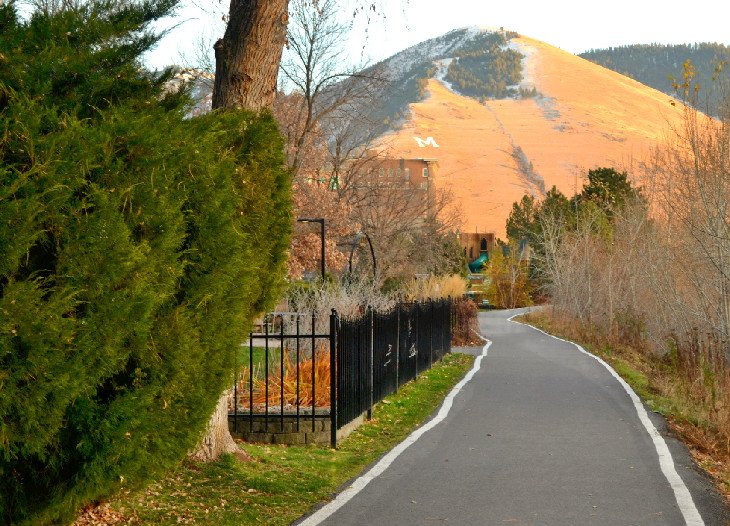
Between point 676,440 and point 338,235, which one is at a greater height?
point 338,235

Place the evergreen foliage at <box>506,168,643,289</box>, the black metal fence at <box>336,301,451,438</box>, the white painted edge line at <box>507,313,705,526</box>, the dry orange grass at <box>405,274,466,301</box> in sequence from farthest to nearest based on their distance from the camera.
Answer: the evergreen foliage at <box>506,168,643,289</box>, the dry orange grass at <box>405,274,466,301</box>, the black metal fence at <box>336,301,451,438</box>, the white painted edge line at <box>507,313,705,526</box>

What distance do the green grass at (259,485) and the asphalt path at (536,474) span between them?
0.37 metres

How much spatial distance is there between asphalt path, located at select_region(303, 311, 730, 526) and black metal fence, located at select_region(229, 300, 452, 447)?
105 centimetres

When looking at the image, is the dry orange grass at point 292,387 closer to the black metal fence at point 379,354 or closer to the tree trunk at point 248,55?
the black metal fence at point 379,354

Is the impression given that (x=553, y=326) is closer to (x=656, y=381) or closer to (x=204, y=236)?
(x=656, y=381)

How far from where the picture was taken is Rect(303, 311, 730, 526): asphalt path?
29.4ft

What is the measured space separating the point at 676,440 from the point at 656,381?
24.4 feet

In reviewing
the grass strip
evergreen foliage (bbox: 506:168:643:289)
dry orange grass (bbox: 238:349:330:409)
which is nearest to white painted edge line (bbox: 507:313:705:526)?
the grass strip

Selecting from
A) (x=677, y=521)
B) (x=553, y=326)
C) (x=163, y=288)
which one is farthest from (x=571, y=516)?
(x=553, y=326)

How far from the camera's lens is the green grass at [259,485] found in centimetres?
858

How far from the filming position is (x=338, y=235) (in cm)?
4691

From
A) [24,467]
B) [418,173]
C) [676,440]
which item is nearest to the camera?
[24,467]

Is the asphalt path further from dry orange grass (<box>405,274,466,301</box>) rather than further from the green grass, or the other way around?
dry orange grass (<box>405,274,466,301</box>)

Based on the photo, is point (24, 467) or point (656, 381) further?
point (656, 381)
